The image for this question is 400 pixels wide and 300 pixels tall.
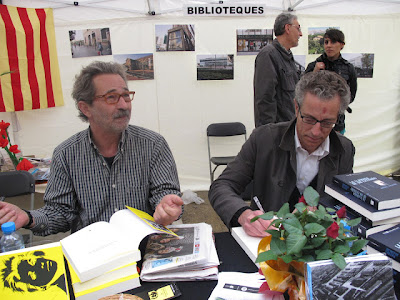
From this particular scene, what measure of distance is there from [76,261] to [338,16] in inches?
166

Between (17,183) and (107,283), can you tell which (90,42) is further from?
(107,283)

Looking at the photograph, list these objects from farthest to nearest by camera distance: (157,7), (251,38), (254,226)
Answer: (251,38)
(157,7)
(254,226)

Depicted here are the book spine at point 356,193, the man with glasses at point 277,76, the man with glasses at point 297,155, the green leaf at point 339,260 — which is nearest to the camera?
the green leaf at point 339,260

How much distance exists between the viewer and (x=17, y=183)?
226 cm

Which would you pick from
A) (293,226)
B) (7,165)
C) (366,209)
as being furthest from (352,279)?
(7,165)

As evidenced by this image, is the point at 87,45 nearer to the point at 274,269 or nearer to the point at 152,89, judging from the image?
the point at 152,89

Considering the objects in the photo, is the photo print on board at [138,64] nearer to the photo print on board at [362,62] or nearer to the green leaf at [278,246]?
the photo print on board at [362,62]

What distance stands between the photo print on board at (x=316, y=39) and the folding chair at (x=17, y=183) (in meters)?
3.58

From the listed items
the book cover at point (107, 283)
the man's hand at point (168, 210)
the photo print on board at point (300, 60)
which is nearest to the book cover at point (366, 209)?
the man's hand at point (168, 210)

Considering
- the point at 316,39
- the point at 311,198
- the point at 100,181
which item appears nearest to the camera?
the point at 311,198

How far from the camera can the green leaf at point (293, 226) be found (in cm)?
72

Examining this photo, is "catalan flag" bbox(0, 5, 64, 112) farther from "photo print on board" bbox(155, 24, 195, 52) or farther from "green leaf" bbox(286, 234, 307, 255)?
"green leaf" bbox(286, 234, 307, 255)

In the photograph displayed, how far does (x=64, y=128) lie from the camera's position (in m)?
3.88

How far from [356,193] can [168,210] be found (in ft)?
2.27
